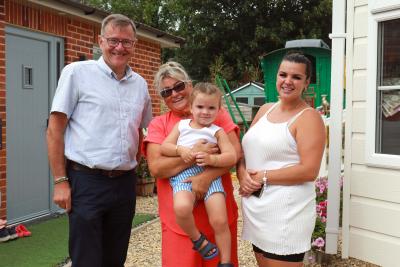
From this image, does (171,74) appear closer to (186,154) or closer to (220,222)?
(186,154)

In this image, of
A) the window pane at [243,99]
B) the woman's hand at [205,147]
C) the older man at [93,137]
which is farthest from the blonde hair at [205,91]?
the window pane at [243,99]

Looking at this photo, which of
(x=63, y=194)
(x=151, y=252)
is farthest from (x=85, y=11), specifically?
(x=63, y=194)

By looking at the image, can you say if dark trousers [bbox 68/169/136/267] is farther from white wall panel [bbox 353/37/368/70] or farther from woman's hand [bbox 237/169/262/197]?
white wall panel [bbox 353/37/368/70]

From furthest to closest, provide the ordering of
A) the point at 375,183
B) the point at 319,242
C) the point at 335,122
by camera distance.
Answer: the point at 319,242
the point at 335,122
the point at 375,183

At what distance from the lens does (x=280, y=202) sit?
2.57m

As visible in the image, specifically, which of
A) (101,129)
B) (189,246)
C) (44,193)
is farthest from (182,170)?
(44,193)

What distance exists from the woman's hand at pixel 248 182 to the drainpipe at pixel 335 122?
1.84 m

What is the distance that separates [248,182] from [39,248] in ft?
10.6

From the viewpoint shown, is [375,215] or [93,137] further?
[375,215]

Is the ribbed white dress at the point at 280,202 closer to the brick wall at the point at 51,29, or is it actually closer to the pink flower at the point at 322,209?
the pink flower at the point at 322,209

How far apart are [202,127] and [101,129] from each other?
23.9 inches

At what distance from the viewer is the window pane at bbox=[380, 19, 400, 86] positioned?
3.90 m

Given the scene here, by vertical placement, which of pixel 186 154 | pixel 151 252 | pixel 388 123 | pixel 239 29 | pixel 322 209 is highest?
pixel 239 29

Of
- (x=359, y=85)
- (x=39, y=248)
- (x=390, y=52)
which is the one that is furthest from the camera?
(x=39, y=248)
